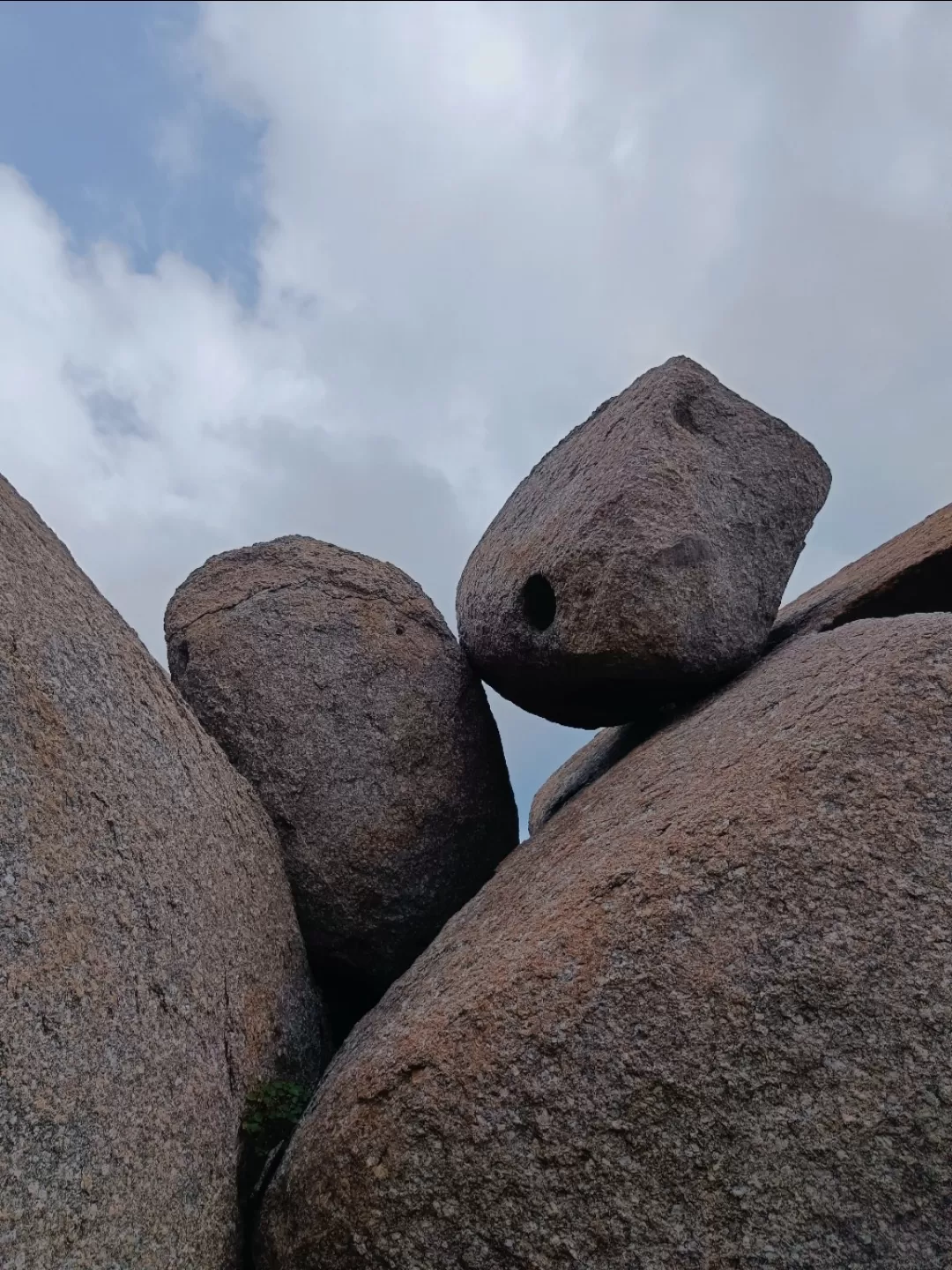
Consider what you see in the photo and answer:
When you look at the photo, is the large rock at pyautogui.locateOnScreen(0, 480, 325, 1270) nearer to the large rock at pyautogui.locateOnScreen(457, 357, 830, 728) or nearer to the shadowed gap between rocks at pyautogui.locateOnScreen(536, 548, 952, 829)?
the large rock at pyautogui.locateOnScreen(457, 357, 830, 728)

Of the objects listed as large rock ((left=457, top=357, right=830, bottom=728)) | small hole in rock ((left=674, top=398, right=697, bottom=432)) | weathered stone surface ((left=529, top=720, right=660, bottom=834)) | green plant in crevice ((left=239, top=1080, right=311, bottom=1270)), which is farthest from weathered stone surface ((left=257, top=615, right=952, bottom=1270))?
small hole in rock ((left=674, top=398, right=697, bottom=432))

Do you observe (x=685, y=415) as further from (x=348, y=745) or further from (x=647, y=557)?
(x=348, y=745)

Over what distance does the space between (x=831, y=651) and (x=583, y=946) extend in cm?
196

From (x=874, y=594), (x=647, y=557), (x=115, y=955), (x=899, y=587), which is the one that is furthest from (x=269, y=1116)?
(x=899, y=587)

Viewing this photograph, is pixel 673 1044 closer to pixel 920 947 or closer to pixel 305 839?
pixel 920 947

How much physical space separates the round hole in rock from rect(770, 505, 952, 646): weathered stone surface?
4.69 ft

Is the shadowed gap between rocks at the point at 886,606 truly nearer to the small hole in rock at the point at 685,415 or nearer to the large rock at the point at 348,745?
the large rock at the point at 348,745

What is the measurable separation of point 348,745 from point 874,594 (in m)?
3.17

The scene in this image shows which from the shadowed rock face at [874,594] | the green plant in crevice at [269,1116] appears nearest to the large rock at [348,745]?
the shadowed rock face at [874,594]

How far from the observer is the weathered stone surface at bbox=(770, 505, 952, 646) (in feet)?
19.4

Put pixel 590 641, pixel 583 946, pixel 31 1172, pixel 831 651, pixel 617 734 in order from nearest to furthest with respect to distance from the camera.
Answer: pixel 31 1172
pixel 583 946
pixel 831 651
pixel 590 641
pixel 617 734

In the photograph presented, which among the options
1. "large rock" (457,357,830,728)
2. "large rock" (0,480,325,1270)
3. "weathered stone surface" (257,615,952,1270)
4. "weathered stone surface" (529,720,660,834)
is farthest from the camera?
"weathered stone surface" (529,720,660,834)

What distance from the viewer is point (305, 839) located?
230 inches

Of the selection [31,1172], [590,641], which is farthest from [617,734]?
[31,1172]
